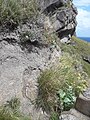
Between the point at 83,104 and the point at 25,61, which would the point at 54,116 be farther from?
the point at 25,61

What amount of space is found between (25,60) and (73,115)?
154 cm

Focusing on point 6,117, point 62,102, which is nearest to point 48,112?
point 62,102

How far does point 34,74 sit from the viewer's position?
662 centimetres

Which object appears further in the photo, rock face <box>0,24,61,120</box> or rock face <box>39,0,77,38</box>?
rock face <box>39,0,77,38</box>

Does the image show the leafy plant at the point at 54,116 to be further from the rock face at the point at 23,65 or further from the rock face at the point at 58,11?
the rock face at the point at 58,11

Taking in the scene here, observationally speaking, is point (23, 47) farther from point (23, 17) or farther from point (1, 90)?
point (1, 90)

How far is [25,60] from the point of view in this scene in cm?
662

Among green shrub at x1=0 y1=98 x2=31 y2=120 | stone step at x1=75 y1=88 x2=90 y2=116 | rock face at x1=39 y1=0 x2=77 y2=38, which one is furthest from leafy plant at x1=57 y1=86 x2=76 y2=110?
rock face at x1=39 y1=0 x2=77 y2=38

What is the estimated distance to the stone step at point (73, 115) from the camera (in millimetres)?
6170

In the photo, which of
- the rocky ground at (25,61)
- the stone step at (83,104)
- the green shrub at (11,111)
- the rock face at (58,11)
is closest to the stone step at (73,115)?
the stone step at (83,104)

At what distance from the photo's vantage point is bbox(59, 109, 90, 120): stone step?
617cm

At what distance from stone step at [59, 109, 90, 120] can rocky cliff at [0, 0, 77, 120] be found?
382 mm

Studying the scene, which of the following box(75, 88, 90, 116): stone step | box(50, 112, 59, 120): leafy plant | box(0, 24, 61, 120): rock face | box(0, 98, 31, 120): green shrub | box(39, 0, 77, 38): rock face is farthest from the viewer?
box(39, 0, 77, 38): rock face

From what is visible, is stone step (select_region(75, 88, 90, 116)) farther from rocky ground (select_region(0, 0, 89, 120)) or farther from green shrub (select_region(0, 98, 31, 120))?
green shrub (select_region(0, 98, 31, 120))
